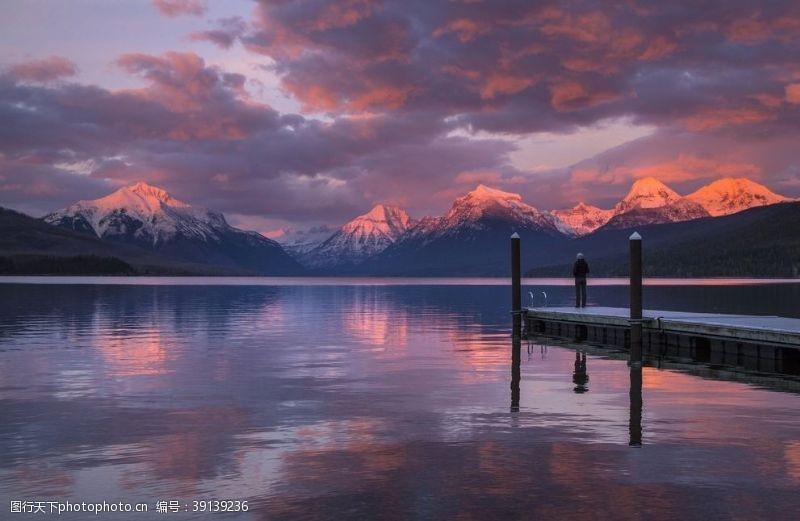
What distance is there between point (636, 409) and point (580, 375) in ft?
29.4

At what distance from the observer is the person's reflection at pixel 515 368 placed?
90.0 ft

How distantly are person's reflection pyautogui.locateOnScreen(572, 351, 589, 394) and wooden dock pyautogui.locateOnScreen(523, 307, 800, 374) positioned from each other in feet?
13.8

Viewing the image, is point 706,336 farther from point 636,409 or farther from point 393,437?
point 393,437

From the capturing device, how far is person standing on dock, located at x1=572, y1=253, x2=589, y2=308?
184ft

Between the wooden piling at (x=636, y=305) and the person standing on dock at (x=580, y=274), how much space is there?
45.1 ft

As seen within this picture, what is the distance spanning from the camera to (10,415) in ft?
80.7

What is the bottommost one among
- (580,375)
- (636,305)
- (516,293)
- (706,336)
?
(580,375)

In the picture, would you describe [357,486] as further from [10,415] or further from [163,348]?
[163,348]

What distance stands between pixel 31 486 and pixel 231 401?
10.7 metres

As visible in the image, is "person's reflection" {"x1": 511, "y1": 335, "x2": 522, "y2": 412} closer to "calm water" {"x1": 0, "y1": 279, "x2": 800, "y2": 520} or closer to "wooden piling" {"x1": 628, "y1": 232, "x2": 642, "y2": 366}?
"calm water" {"x1": 0, "y1": 279, "x2": 800, "y2": 520}

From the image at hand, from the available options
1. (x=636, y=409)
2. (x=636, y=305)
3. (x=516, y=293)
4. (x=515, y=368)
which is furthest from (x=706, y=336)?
(x=516, y=293)

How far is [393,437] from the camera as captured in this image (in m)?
21.3

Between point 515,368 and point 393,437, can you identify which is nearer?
point 393,437

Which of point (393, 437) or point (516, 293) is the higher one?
point (516, 293)
